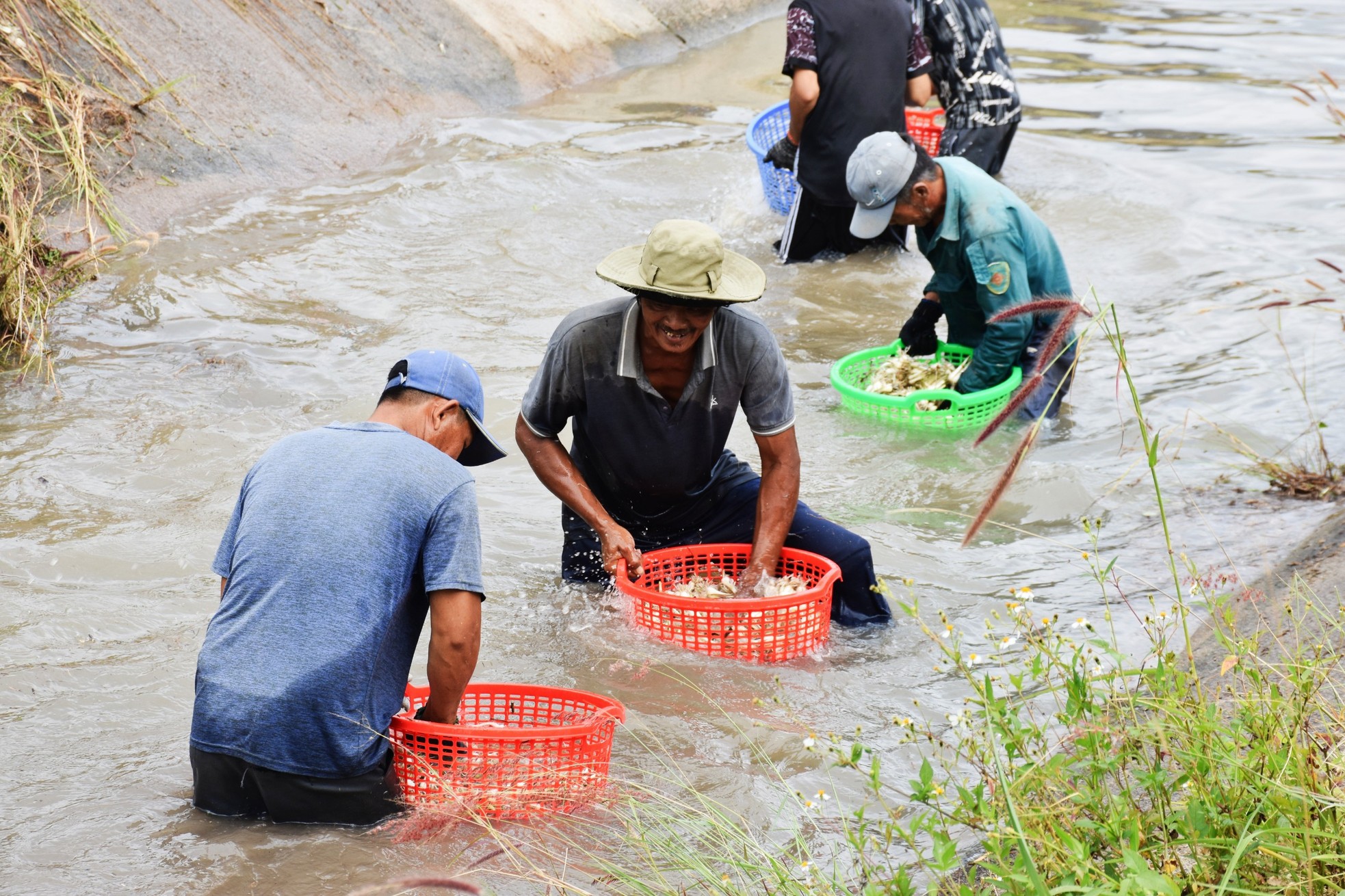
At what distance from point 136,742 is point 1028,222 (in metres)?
4.37

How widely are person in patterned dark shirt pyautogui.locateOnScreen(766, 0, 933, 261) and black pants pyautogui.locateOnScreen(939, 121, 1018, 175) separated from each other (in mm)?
977

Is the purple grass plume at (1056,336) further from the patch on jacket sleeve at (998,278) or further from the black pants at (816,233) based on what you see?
the black pants at (816,233)

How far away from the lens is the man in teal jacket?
18.9 feet

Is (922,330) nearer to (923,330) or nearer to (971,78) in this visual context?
(923,330)

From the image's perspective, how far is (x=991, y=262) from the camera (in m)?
5.75

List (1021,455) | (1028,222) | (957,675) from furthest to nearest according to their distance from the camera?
1. (1028,222)
2. (957,675)
3. (1021,455)

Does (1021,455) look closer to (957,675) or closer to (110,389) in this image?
(957,675)

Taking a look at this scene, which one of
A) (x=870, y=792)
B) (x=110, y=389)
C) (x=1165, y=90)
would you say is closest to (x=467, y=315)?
(x=110, y=389)

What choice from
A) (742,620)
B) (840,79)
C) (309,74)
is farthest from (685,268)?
(309,74)

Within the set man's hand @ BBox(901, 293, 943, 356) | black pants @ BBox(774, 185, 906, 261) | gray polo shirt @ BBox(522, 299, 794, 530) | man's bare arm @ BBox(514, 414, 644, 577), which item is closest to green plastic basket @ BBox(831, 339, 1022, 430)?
man's hand @ BBox(901, 293, 943, 356)

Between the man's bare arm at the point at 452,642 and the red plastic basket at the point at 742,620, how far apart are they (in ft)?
3.48

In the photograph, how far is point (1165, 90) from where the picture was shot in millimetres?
12844

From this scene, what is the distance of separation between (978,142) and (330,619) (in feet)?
23.8

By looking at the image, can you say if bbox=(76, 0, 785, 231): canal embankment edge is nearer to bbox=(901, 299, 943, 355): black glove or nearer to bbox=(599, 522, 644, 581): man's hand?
bbox=(901, 299, 943, 355): black glove
